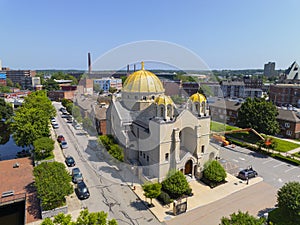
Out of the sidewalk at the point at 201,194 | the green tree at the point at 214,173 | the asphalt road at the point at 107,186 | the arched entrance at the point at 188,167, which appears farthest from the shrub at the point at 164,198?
the green tree at the point at 214,173

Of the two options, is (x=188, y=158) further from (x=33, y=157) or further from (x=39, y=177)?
(x=33, y=157)

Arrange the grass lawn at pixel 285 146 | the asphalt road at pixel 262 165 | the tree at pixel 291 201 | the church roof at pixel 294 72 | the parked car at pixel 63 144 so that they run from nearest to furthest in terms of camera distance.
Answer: the tree at pixel 291 201, the asphalt road at pixel 262 165, the parked car at pixel 63 144, the grass lawn at pixel 285 146, the church roof at pixel 294 72

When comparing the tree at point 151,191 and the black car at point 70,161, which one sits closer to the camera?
the tree at point 151,191

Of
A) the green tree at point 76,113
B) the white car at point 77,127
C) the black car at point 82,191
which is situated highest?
the green tree at point 76,113

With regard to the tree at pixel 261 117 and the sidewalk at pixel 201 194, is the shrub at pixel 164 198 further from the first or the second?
the tree at pixel 261 117

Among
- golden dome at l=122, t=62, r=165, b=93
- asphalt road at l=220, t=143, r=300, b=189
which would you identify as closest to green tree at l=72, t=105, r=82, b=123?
golden dome at l=122, t=62, r=165, b=93

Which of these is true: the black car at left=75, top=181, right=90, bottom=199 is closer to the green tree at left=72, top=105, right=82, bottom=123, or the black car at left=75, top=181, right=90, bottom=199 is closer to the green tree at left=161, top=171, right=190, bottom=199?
the green tree at left=161, top=171, right=190, bottom=199

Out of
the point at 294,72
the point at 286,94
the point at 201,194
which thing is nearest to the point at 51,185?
the point at 201,194

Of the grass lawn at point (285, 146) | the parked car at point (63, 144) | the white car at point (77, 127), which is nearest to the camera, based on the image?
the parked car at point (63, 144)
